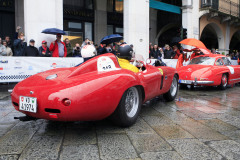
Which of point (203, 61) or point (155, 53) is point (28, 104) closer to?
point (203, 61)

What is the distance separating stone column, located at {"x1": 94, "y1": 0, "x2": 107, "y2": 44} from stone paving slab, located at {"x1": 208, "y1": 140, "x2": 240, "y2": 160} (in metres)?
12.8

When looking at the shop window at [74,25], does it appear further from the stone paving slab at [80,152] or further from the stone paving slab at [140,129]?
the stone paving slab at [80,152]

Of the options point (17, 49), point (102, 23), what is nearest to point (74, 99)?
point (17, 49)

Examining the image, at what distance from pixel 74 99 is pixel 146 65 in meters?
2.03

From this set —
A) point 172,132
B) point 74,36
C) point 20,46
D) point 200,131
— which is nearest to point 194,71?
point 200,131

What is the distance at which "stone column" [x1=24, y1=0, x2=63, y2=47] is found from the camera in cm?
852

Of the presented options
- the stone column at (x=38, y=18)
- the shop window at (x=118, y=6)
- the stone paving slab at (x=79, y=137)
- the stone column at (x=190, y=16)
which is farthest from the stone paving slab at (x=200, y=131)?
the stone column at (x=190, y=16)

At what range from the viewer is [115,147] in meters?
2.66

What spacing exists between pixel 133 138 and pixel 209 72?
5.02 meters

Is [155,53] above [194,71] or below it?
above

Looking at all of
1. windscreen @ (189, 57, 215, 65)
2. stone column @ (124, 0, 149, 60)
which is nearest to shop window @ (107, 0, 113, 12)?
stone column @ (124, 0, 149, 60)

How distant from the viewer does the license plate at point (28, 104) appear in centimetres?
275

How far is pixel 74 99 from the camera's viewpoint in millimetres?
2633

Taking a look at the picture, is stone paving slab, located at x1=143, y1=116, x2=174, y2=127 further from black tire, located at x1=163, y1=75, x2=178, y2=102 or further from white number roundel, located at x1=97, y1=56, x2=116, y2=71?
black tire, located at x1=163, y1=75, x2=178, y2=102
